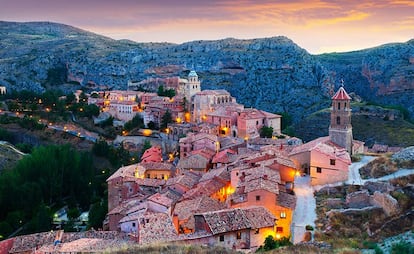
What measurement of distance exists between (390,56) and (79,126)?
276 feet

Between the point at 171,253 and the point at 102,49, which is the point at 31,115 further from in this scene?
the point at 102,49

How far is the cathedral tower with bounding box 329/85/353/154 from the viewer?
32781 mm

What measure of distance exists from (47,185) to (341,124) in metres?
29.7

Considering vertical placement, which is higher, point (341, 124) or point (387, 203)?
point (341, 124)

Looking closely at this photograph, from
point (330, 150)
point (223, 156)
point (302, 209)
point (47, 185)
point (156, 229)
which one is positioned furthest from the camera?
point (47, 185)

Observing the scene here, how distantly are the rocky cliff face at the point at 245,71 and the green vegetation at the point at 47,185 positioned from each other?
54787mm

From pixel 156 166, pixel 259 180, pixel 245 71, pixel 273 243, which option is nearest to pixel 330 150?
pixel 259 180

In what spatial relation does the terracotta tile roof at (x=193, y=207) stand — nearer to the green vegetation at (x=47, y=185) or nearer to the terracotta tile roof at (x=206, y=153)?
the terracotta tile roof at (x=206, y=153)

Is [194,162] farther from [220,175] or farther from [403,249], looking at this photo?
[403,249]

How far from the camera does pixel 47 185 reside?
4622 centimetres

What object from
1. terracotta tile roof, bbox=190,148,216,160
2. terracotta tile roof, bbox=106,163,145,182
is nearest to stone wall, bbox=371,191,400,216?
terracotta tile roof, bbox=106,163,145,182

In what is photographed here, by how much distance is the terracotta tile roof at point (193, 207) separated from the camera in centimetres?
2530

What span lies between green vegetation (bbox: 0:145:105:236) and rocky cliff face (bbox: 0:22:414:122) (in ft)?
180

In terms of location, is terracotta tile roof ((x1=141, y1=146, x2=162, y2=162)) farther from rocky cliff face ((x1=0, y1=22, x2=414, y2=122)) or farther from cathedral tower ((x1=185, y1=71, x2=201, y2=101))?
rocky cliff face ((x1=0, y1=22, x2=414, y2=122))
